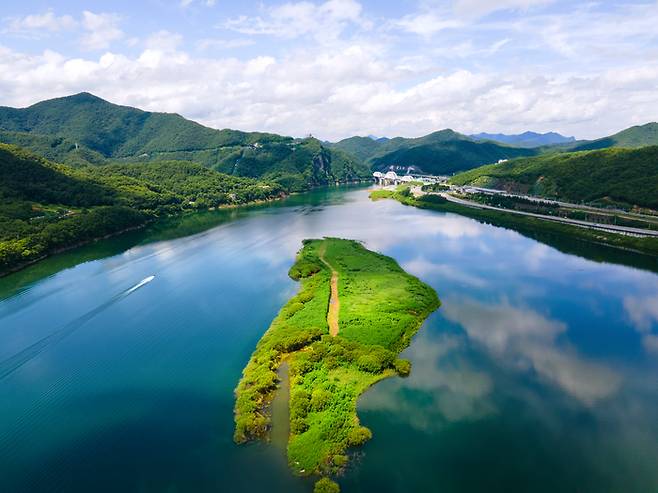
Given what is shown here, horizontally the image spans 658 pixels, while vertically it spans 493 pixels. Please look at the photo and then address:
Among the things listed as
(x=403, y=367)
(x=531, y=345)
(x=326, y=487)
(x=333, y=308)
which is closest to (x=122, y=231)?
(x=333, y=308)

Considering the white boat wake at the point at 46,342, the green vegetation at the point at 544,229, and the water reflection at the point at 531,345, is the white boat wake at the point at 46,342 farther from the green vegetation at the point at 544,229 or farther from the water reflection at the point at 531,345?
the green vegetation at the point at 544,229

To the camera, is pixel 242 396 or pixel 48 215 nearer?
pixel 242 396

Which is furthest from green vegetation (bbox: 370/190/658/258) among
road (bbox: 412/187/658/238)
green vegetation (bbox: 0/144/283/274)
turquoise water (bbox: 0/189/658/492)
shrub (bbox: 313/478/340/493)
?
green vegetation (bbox: 0/144/283/274)

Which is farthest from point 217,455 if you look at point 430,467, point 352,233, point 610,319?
point 352,233

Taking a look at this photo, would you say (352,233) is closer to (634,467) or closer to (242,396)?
(242,396)

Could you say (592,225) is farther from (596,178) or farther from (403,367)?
(403,367)

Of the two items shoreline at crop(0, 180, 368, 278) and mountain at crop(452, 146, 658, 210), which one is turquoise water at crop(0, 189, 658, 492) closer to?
shoreline at crop(0, 180, 368, 278)

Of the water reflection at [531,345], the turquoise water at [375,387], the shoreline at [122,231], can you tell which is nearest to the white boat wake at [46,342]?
the turquoise water at [375,387]
